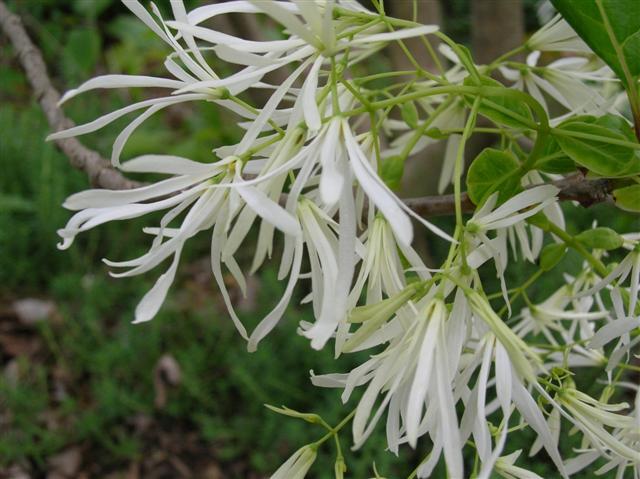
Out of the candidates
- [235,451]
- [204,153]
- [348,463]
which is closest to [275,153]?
[348,463]

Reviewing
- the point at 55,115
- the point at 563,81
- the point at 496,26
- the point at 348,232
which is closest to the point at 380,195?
the point at 348,232

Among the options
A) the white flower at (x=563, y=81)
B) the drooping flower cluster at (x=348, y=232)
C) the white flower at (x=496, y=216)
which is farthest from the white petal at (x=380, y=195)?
the white flower at (x=563, y=81)

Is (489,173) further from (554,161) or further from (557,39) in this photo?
(557,39)

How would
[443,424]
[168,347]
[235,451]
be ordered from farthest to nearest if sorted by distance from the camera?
1. [168,347]
2. [235,451]
3. [443,424]

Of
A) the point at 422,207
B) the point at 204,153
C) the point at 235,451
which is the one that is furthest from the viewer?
the point at 204,153

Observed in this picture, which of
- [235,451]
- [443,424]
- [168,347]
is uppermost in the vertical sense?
[443,424]

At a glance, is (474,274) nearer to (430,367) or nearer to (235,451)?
(430,367)

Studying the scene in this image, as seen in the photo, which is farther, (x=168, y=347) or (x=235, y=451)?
(x=168, y=347)
